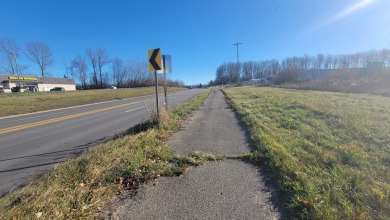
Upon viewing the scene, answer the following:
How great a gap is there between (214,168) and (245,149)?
53.2 inches

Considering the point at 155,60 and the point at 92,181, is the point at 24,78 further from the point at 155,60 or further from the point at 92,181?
the point at 92,181

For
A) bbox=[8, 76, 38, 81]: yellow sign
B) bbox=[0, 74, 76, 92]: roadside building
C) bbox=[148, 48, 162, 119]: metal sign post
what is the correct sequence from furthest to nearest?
bbox=[8, 76, 38, 81]: yellow sign
bbox=[0, 74, 76, 92]: roadside building
bbox=[148, 48, 162, 119]: metal sign post

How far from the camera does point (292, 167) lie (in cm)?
380

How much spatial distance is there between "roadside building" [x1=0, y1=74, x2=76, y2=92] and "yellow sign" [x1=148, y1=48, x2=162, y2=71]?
235 ft

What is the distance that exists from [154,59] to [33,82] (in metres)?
79.6

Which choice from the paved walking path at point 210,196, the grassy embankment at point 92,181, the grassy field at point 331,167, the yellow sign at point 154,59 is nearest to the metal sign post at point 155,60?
the yellow sign at point 154,59

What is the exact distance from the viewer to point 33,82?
68.2 m

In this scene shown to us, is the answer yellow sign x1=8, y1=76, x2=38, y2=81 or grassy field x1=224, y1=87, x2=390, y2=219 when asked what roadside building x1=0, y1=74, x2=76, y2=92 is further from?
grassy field x1=224, y1=87, x2=390, y2=219

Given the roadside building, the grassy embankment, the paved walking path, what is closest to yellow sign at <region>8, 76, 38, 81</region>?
the roadside building

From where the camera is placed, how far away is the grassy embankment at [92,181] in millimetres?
2766

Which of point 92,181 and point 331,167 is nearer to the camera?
point 92,181

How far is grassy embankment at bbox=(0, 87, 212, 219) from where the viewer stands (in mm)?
2766

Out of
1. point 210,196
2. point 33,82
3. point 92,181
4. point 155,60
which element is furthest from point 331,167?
point 33,82

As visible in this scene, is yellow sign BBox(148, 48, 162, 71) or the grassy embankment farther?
yellow sign BBox(148, 48, 162, 71)
